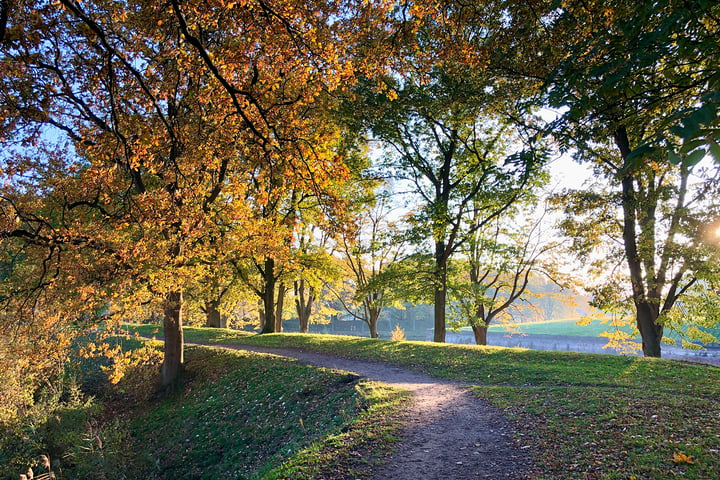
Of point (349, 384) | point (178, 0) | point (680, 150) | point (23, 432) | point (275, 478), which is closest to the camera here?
point (680, 150)

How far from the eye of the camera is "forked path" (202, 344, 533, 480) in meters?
4.77

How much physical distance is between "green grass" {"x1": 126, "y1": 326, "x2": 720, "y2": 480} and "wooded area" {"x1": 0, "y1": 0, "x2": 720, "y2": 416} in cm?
335

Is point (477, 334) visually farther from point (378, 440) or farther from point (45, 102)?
point (45, 102)

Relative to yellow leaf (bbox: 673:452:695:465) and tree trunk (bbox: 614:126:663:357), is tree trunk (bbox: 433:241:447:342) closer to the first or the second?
tree trunk (bbox: 614:126:663:357)

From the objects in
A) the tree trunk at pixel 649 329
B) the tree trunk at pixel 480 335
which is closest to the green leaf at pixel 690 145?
the tree trunk at pixel 649 329

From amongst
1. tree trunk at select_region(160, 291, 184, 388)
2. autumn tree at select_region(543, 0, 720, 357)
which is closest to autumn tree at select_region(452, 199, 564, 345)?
autumn tree at select_region(543, 0, 720, 357)

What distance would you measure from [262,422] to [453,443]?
5.22 metres

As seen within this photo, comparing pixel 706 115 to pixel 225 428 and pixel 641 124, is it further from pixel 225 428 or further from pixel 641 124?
pixel 225 428

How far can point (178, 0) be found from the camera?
4.36 metres

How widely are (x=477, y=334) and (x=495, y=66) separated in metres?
16.8

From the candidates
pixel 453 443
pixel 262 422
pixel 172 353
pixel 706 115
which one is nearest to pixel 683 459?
pixel 453 443

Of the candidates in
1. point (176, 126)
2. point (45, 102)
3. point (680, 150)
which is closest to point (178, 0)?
point (176, 126)

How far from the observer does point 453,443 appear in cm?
562

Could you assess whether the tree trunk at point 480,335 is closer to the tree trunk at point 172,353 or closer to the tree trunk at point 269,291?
the tree trunk at point 269,291
